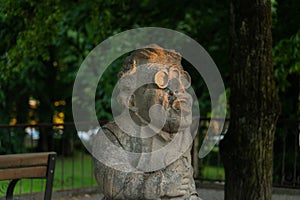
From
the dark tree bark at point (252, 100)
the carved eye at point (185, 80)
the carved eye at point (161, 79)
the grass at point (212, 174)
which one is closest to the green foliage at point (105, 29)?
the grass at point (212, 174)

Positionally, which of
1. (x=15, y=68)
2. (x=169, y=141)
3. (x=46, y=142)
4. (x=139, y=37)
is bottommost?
(x=46, y=142)

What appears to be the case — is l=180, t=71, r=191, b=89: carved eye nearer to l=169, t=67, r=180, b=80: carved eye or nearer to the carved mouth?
l=169, t=67, r=180, b=80: carved eye

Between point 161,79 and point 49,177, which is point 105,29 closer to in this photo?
point 49,177

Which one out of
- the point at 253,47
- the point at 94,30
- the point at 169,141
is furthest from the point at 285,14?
the point at 169,141

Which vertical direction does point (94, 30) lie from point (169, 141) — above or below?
above

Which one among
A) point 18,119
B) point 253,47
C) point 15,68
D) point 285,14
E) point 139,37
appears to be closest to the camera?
point 253,47

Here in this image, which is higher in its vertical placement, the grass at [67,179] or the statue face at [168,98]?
the statue face at [168,98]

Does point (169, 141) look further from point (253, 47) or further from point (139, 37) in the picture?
point (139, 37)

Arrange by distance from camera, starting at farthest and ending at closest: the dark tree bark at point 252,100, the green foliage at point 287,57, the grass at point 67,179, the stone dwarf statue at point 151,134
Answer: the grass at point 67,179, the green foliage at point 287,57, the dark tree bark at point 252,100, the stone dwarf statue at point 151,134

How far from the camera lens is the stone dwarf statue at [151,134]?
4176 millimetres

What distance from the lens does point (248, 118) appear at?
24.0 ft

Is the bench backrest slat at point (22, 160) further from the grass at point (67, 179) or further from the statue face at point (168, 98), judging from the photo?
the grass at point (67, 179)

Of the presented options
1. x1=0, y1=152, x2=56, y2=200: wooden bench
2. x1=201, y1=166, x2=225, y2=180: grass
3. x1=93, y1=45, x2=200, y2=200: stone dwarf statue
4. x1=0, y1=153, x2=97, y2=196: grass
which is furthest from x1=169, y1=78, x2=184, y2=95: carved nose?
x1=201, y1=166, x2=225, y2=180: grass

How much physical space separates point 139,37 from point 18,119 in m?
6.86
